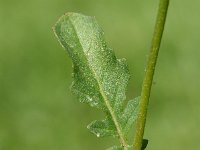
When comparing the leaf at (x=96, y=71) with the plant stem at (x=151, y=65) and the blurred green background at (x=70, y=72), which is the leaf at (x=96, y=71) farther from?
the blurred green background at (x=70, y=72)

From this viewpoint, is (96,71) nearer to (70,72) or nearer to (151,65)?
(151,65)

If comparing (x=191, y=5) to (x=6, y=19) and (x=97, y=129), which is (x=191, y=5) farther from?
(x=97, y=129)

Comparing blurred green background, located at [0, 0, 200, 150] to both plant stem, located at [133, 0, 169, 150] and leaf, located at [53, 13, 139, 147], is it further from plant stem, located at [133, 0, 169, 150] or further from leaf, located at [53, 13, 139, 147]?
plant stem, located at [133, 0, 169, 150]

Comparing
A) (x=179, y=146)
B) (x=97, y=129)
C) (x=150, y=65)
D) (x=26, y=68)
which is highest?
(x=150, y=65)

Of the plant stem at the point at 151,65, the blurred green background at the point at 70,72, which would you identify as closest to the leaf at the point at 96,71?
the plant stem at the point at 151,65

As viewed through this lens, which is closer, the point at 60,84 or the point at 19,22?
the point at 60,84

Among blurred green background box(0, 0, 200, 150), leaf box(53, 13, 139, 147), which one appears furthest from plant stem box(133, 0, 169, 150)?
blurred green background box(0, 0, 200, 150)

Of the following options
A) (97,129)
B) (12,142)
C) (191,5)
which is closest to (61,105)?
(12,142)
